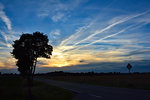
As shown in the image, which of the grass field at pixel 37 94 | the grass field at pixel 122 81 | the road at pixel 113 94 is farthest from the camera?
the grass field at pixel 122 81

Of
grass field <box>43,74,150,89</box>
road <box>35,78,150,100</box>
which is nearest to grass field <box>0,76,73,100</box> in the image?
road <box>35,78,150,100</box>

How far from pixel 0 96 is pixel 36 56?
1913 centimetres

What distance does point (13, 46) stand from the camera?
102 feet

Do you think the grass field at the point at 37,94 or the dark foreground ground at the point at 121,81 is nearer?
the grass field at the point at 37,94

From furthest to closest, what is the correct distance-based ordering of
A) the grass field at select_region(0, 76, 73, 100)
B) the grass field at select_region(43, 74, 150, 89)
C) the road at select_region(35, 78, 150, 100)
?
the grass field at select_region(43, 74, 150, 89), the road at select_region(35, 78, 150, 100), the grass field at select_region(0, 76, 73, 100)

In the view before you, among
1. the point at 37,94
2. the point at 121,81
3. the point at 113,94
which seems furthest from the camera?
the point at 121,81

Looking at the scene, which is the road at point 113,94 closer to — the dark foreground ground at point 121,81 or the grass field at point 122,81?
the dark foreground ground at point 121,81

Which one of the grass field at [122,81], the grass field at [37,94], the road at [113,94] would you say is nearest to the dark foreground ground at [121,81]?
the grass field at [122,81]

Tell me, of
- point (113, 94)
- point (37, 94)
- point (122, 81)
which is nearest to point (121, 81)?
point (122, 81)

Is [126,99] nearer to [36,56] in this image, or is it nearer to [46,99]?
[46,99]

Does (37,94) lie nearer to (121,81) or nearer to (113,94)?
(113,94)

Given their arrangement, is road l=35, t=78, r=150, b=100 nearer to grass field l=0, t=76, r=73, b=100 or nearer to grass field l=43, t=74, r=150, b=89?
grass field l=0, t=76, r=73, b=100

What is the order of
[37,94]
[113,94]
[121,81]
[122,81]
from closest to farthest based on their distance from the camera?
1. [113,94]
2. [37,94]
3. [122,81]
4. [121,81]

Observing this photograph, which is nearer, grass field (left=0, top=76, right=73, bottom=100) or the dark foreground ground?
grass field (left=0, top=76, right=73, bottom=100)
